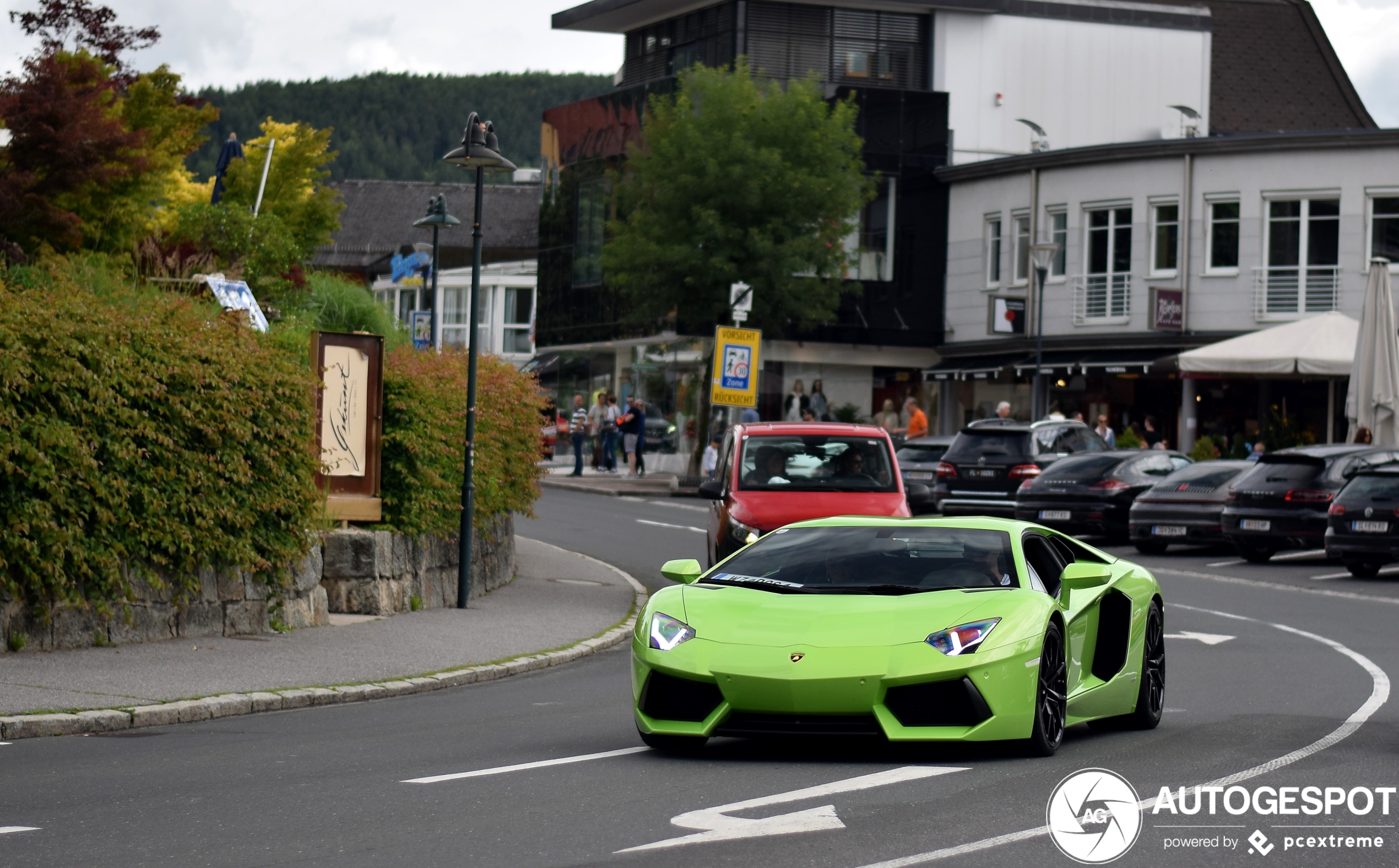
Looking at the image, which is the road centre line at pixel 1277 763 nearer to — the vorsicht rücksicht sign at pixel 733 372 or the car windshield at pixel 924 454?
the vorsicht rücksicht sign at pixel 733 372

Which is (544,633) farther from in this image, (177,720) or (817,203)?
(817,203)

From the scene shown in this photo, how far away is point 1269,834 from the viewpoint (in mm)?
7227

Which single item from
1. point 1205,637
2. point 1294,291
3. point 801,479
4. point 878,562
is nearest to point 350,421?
point 801,479

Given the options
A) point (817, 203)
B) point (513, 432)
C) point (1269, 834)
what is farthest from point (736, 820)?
point (817, 203)

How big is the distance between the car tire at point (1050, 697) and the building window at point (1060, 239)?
39.5 meters

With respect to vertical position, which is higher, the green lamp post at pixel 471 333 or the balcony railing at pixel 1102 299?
the balcony railing at pixel 1102 299

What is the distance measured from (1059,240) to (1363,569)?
24.6 meters

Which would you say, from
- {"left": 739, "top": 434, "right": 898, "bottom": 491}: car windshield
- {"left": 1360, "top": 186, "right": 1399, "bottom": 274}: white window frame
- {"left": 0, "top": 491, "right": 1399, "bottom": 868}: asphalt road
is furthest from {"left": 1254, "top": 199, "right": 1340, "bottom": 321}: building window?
{"left": 0, "top": 491, "right": 1399, "bottom": 868}: asphalt road

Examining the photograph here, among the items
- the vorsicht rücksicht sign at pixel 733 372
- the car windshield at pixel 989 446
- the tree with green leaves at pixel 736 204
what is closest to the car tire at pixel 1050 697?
the car windshield at pixel 989 446

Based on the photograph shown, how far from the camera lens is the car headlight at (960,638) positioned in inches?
335

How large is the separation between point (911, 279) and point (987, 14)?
789 centimetres

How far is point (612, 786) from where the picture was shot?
8.20m

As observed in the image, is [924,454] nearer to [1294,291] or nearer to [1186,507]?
[1186,507]

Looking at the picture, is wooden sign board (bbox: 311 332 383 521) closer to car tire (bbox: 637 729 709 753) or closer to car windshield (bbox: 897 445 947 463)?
car tire (bbox: 637 729 709 753)
